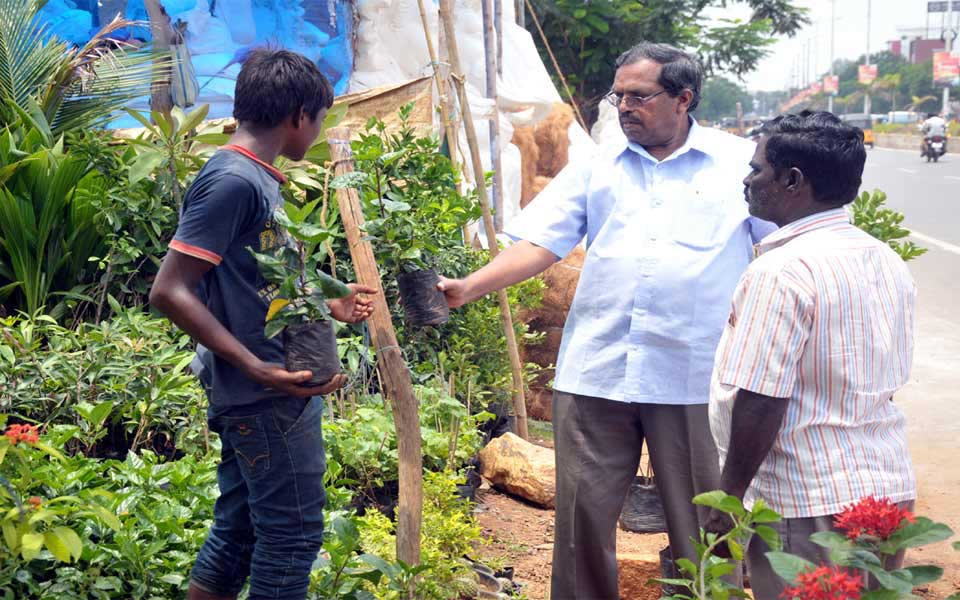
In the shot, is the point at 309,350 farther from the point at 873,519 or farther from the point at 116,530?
the point at 873,519

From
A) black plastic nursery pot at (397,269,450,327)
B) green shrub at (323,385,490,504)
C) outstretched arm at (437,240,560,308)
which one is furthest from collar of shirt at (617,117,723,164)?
green shrub at (323,385,490,504)

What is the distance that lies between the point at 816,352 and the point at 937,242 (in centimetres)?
1273

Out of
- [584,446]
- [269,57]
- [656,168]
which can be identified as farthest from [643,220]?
[269,57]

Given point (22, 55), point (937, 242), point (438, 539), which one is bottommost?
point (937, 242)

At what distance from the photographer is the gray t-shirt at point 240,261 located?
2.29 metres

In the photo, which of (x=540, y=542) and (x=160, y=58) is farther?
(x=160, y=58)

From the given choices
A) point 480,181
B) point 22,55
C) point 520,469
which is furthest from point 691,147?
point 22,55

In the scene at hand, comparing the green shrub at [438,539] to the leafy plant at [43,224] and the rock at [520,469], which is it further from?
the leafy plant at [43,224]

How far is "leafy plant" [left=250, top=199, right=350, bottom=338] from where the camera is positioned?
2.26 m

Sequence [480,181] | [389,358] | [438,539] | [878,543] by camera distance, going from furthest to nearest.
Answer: [480,181] → [438,539] → [389,358] → [878,543]

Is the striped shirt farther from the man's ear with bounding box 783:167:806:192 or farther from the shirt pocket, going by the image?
the shirt pocket

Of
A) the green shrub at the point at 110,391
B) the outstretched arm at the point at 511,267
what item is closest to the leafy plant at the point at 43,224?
the green shrub at the point at 110,391

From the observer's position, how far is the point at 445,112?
5.52m

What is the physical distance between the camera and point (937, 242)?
13758mm
